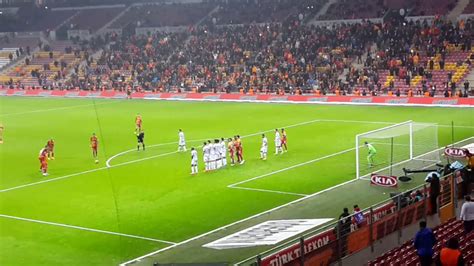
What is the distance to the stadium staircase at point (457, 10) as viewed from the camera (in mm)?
63406

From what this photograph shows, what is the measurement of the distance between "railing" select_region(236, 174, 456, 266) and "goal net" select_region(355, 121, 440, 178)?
8.18 meters

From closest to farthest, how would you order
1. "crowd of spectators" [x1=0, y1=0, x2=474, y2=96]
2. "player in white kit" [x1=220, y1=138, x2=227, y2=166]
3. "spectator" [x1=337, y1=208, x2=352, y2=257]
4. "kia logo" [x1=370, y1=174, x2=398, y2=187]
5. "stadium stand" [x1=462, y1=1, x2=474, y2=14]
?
"spectator" [x1=337, y1=208, x2=352, y2=257] < "kia logo" [x1=370, y1=174, x2=398, y2=187] < "player in white kit" [x1=220, y1=138, x2=227, y2=166] < "crowd of spectators" [x1=0, y1=0, x2=474, y2=96] < "stadium stand" [x1=462, y1=1, x2=474, y2=14]

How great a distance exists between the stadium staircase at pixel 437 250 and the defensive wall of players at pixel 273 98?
93.0ft

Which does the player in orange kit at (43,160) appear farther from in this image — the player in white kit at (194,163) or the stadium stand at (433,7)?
the stadium stand at (433,7)

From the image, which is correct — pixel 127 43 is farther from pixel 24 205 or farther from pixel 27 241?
pixel 27 241

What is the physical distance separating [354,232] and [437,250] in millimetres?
2093

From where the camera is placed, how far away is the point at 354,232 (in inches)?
648

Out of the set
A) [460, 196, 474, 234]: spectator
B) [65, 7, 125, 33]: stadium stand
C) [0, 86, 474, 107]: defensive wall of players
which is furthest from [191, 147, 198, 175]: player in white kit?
[65, 7, 125, 33]: stadium stand

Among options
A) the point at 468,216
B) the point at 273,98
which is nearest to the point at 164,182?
the point at 468,216

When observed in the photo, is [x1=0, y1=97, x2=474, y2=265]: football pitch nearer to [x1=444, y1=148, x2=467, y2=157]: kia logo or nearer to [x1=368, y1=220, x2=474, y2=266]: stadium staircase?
[x1=444, y1=148, x2=467, y2=157]: kia logo

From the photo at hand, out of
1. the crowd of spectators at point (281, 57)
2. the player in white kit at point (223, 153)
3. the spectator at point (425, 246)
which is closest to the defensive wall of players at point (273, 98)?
the crowd of spectators at point (281, 57)

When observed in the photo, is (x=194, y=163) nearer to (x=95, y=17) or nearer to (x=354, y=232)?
(x=354, y=232)

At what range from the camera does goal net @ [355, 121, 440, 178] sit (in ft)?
92.8

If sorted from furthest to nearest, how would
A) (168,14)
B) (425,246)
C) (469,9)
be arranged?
(168,14), (469,9), (425,246)
